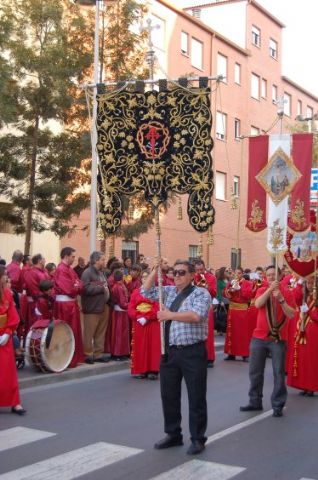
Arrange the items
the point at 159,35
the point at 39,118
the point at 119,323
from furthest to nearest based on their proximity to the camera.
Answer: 1. the point at 159,35
2. the point at 39,118
3. the point at 119,323

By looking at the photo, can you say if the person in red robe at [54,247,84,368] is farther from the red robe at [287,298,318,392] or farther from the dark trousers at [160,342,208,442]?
the dark trousers at [160,342,208,442]

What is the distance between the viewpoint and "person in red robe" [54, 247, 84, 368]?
11.9 meters

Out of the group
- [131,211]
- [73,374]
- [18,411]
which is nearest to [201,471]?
[18,411]

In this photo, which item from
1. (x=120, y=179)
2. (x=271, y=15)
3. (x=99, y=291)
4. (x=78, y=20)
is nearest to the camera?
(x=120, y=179)

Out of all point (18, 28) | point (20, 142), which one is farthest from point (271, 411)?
point (18, 28)

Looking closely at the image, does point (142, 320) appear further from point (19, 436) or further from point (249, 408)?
point (19, 436)

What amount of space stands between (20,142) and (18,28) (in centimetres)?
270

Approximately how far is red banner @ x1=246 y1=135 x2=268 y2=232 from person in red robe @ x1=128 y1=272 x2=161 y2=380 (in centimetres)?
198

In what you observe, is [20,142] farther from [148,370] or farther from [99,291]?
[148,370]

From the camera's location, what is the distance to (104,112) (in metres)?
9.05

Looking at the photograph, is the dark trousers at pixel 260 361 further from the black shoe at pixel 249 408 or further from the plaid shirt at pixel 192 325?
the plaid shirt at pixel 192 325

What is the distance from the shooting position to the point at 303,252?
36.6 ft

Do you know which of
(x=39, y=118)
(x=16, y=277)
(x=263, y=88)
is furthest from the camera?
(x=263, y=88)

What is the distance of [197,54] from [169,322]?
88.8 ft
